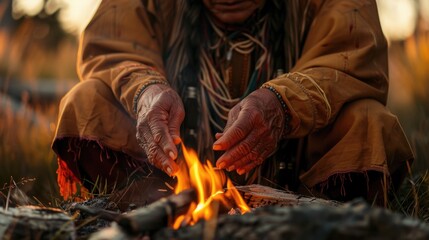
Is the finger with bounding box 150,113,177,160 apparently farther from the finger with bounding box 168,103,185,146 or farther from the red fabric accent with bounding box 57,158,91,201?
the red fabric accent with bounding box 57,158,91,201

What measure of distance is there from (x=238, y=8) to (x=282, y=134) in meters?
0.67

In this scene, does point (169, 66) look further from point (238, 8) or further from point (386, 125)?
point (386, 125)

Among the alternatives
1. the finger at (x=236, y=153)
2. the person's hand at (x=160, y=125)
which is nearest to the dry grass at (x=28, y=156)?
the person's hand at (x=160, y=125)

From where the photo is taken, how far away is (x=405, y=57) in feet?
19.1

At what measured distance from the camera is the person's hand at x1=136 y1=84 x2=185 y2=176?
2428 mm

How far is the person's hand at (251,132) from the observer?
2416mm

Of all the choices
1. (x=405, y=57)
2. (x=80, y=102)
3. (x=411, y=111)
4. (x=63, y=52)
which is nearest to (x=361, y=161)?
(x=80, y=102)

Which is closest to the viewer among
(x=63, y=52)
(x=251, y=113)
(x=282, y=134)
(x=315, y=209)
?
(x=315, y=209)

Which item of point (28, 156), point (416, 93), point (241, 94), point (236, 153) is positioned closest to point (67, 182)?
point (241, 94)

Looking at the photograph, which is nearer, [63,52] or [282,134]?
[282,134]

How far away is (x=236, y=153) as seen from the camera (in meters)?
2.44

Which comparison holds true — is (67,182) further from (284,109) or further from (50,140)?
(50,140)

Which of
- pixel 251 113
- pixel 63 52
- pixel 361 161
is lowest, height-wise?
pixel 63 52

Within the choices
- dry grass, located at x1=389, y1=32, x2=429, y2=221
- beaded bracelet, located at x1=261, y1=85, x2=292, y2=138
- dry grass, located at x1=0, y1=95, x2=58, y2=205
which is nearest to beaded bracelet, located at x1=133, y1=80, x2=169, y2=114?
beaded bracelet, located at x1=261, y1=85, x2=292, y2=138
